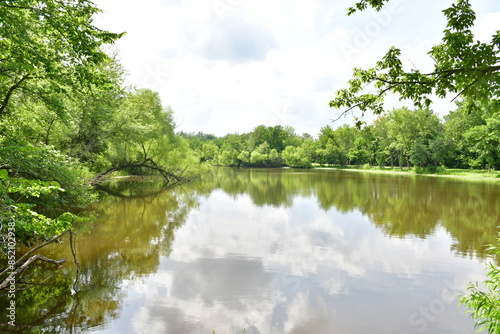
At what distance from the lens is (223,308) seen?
7.03 m

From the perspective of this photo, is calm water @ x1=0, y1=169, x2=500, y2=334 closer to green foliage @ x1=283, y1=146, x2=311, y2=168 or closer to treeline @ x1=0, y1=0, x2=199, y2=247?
treeline @ x1=0, y1=0, x2=199, y2=247

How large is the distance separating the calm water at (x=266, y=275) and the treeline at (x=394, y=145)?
85.2ft

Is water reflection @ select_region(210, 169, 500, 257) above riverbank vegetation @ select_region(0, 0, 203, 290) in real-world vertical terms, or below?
below

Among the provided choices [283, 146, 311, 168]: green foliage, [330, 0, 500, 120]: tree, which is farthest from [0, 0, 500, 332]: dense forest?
[283, 146, 311, 168]: green foliage

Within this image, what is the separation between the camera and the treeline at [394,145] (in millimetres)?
51062

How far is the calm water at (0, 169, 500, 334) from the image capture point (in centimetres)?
640

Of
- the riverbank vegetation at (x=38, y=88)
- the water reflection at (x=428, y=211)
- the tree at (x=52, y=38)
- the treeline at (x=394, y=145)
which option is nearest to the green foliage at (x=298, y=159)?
the treeline at (x=394, y=145)

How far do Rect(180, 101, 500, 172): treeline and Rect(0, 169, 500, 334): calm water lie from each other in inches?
1023

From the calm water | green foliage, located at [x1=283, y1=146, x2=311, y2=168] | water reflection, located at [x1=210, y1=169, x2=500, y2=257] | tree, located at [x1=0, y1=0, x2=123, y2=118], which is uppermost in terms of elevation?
tree, located at [x1=0, y1=0, x2=123, y2=118]

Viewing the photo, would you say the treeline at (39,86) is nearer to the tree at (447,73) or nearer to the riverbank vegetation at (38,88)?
the riverbank vegetation at (38,88)

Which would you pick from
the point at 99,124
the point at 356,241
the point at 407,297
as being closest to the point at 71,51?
the point at 407,297

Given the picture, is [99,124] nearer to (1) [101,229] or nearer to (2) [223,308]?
(1) [101,229]

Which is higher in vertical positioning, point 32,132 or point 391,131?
point 391,131

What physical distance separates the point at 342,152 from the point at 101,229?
271ft
